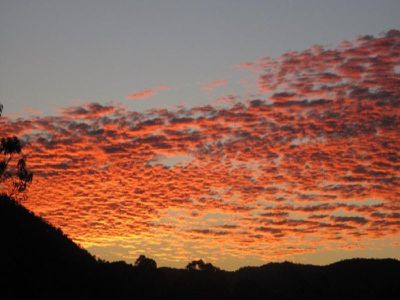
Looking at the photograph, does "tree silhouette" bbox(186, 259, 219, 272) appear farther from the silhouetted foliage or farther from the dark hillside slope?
the dark hillside slope

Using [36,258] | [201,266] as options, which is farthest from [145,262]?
[36,258]

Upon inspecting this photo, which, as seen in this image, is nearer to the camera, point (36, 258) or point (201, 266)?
point (36, 258)

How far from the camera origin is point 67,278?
56.2m

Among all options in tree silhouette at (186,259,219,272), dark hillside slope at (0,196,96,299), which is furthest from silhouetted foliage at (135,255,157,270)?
dark hillside slope at (0,196,96,299)

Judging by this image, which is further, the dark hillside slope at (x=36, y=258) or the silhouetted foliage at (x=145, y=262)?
the silhouetted foliage at (x=145, y=262)

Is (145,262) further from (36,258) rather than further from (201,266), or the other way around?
(36,258)

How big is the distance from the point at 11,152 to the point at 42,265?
36845mm

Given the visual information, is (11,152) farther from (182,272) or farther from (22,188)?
(182,272)

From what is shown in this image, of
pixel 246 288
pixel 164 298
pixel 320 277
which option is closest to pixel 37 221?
pixel 164 298

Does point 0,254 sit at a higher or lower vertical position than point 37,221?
lower

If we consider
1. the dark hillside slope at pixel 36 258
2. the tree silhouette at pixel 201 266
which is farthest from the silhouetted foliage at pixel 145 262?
the dark hillside slope at pixel 36 258

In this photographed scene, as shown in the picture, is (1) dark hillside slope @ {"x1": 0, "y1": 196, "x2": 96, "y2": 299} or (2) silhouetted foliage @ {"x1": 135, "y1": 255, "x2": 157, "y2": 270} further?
(2) silhouetted foliage @ {"x1": 135, "y1": 255, "x2": 157, "y2": 270}

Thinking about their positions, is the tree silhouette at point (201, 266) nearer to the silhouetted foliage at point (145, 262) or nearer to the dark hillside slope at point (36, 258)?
the silhouetted foliage at point (145, 262)

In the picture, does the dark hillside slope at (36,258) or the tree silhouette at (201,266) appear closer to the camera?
the dark hillside slope at (36,258)
